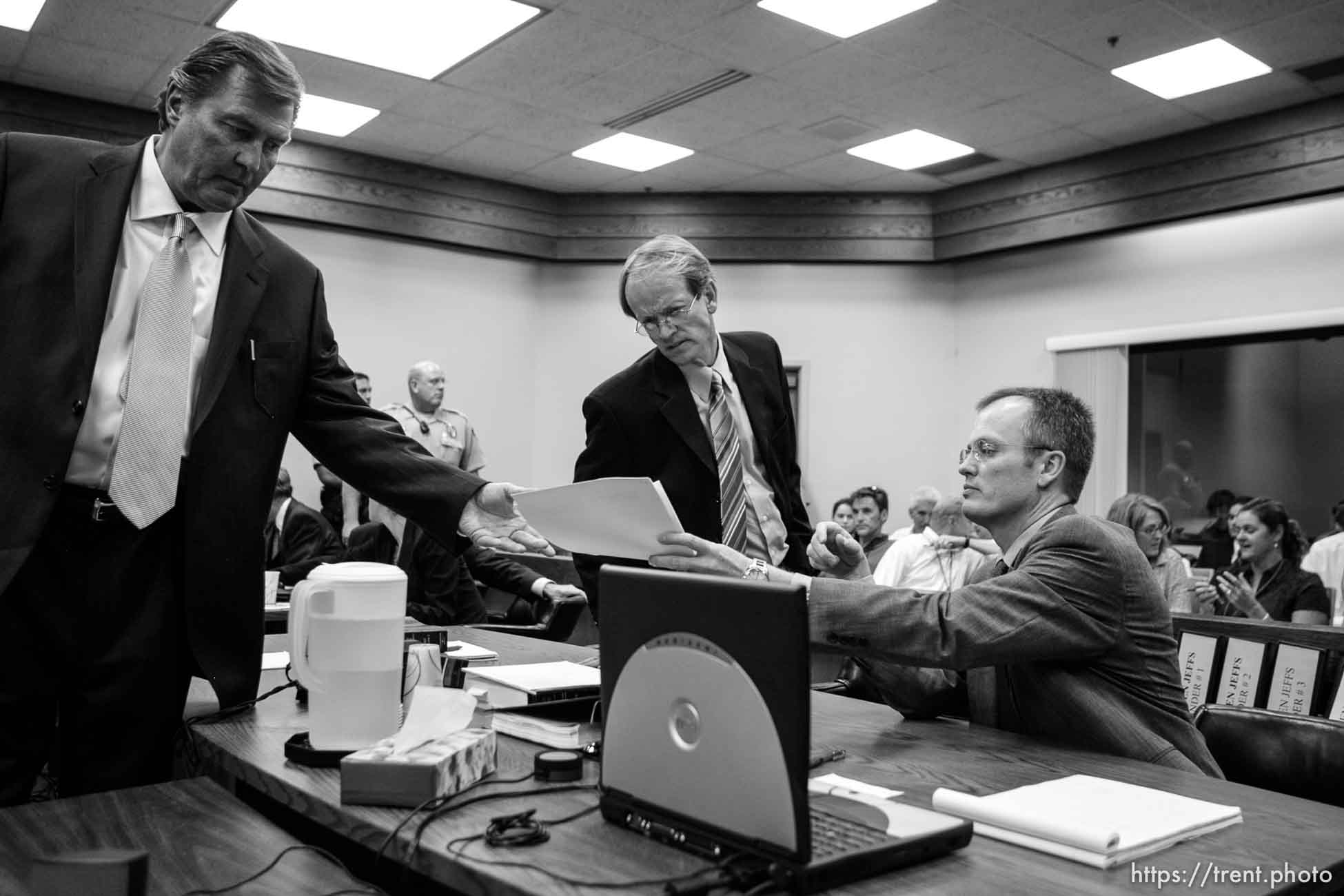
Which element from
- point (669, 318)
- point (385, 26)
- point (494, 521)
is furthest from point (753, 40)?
point (494, 521)

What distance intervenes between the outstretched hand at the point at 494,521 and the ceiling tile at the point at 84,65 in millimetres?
5118

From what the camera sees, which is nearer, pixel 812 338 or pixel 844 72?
pixel 844 72

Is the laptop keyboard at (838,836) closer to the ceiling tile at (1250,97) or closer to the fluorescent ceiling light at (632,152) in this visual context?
the ceiling tile at (1250,97)

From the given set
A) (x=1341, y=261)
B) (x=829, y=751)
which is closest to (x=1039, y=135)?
(x=1341, y=261)

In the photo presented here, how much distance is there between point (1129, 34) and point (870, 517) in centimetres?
308

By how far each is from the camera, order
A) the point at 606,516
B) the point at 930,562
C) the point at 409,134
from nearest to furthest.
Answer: the point at 606,516, the point at 930,562, the point at 409,134

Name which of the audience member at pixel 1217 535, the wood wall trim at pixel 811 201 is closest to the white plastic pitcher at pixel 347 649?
the wood wall trim at pixel 811 201

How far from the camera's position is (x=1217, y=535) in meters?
6.95

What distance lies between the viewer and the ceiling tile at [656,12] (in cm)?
505

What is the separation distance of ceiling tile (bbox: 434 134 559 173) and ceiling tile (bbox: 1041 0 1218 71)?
3271mm

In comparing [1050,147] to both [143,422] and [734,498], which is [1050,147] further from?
[143,422]

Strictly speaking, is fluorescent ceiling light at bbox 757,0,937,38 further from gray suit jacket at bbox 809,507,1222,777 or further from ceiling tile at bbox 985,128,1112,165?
gray suit jacket at bbox 809,507,1222,777

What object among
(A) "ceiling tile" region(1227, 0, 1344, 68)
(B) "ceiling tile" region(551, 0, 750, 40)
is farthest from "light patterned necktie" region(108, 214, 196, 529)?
(A) "ceiling tile" region(1227, 0, 1344, 68)

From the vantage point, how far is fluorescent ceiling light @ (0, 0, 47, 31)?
526 centimetres
